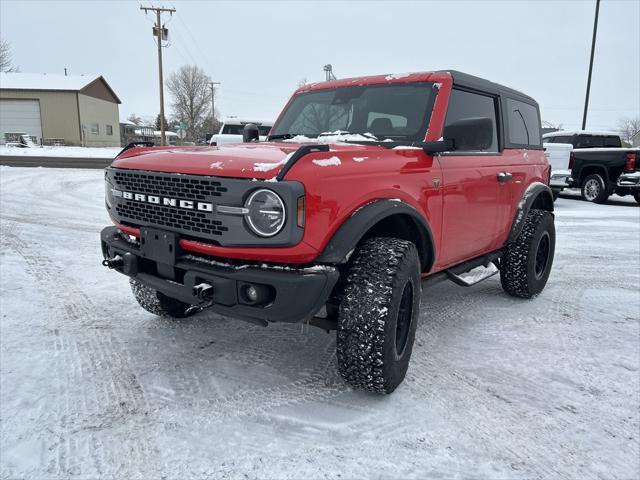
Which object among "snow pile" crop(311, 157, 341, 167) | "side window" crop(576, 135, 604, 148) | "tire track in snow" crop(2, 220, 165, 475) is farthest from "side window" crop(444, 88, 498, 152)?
"side window" crop(576, 135, 604, 148)

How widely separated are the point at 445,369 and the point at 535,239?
2.01 metres

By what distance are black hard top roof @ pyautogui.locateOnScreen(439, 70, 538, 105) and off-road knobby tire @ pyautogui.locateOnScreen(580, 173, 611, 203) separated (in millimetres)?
10120

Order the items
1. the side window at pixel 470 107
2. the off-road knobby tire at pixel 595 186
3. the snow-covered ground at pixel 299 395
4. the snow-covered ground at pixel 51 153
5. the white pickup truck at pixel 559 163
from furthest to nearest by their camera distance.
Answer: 1. the snow-covered ground at pixel 51 153
2. the off-road knobby tire at pixel 595 186
3. the white pickup truck at pixel 559 163
4. the side window at pixel 470 107
5. the snow-covered ground at pixel 299 395

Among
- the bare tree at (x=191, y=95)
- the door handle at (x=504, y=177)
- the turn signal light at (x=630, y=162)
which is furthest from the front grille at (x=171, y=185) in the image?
the bare tree at (x=191, y=95)

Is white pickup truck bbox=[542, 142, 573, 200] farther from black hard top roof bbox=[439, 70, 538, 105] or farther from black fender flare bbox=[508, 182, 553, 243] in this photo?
black hard top roof bbox=[439, 70, 538, 105]

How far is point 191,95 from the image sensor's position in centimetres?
6950

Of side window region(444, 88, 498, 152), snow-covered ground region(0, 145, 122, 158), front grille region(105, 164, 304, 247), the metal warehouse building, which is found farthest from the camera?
the metal warehouse building

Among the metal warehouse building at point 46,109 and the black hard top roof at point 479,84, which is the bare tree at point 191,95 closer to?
the metal warehouse building at point 46,109

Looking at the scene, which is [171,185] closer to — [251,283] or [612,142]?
[251,283]

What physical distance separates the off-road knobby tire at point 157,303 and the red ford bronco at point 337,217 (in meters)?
0.01

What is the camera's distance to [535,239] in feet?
14.8

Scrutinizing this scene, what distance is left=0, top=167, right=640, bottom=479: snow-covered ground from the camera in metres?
2.18

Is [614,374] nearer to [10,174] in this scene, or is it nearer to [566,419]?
[566,419]

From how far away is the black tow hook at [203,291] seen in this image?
7.81ft
